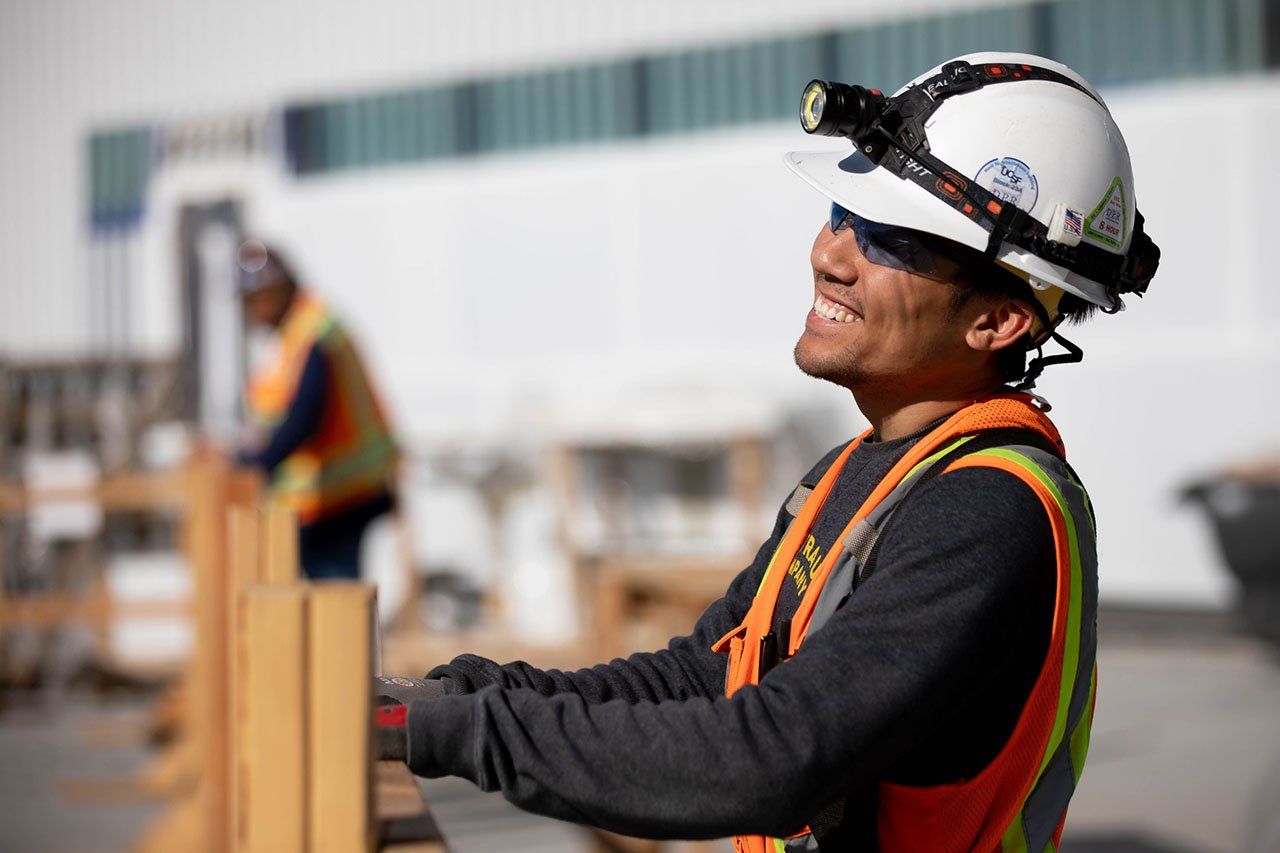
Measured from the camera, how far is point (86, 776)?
731 cm

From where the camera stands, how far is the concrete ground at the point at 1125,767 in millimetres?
5922

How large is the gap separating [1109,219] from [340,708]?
1110 mm

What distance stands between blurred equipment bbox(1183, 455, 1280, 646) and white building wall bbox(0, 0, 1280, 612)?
76 cm

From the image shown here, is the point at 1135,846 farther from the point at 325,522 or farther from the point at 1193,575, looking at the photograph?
the point at 1193,575

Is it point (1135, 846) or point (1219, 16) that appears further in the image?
point (1219, 16)

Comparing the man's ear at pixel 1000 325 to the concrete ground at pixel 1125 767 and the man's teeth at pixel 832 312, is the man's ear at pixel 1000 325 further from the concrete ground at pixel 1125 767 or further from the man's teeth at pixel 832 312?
the concrete ground at pixel 1125 767

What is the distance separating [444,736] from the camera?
1.63m

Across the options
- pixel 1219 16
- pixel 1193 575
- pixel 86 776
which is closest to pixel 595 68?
pixel 1219 16

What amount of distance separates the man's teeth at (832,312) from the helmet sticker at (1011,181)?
9.2 inches

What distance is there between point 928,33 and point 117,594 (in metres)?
6.35

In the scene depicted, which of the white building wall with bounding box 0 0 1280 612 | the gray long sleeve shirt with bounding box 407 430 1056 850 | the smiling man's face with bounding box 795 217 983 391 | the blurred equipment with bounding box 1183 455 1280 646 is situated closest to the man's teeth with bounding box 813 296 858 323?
the smiling man's face with bounding box 795 217 983 391

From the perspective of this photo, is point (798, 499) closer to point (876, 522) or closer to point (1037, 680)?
point (876, 522)

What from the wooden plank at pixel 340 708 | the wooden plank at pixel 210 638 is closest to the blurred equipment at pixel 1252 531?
the wooden plank at pixel 210 638

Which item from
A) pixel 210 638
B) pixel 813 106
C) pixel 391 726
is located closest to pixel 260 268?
pixel 210 638
